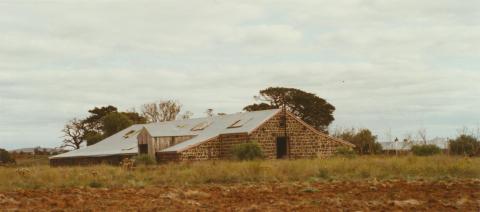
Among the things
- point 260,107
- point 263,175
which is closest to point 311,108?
point 260,107

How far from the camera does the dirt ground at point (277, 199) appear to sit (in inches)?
528

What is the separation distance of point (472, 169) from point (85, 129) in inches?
2306

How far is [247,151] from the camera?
1560 inches

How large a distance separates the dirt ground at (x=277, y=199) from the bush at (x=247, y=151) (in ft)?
65.1

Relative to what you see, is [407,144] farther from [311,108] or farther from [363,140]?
[311,108]

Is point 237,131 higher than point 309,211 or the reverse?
higher

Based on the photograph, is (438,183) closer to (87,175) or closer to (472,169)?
(472,169)

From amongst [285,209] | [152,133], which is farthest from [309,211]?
[152,133]

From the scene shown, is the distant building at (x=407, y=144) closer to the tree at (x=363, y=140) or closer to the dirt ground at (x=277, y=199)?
the tree at (x=363, y=140)

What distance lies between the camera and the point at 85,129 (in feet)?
250

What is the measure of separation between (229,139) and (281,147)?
359cm

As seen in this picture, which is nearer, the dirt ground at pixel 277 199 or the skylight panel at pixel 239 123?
the dirt ground at pixel 277 199

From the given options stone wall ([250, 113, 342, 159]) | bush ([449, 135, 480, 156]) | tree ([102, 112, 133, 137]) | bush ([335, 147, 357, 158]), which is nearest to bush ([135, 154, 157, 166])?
stone wall ([250, 113, 342, 159])

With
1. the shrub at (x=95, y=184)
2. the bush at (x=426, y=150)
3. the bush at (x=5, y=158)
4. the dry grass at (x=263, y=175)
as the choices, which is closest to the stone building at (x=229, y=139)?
the bush at (x=426, y=150)
